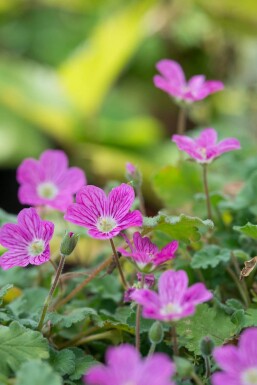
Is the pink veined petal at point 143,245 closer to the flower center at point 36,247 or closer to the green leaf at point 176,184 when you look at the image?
the flower center at point 36,247

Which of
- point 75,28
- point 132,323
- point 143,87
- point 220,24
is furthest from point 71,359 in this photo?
point 75,28

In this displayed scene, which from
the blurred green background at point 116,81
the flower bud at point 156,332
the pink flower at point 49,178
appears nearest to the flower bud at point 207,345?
the flower bud at point 156,332


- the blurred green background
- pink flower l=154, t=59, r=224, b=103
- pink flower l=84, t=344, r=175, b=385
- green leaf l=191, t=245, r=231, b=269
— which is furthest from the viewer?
the blurred green background

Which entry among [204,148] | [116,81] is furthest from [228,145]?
[116,81]

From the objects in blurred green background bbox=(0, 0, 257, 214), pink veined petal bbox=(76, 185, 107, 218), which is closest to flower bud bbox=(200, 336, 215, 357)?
pink veined petal bbox=(76, 185, 107, 218)

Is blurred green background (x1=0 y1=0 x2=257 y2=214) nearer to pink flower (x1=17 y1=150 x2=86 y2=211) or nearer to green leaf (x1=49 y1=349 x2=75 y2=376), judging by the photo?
pink flower (x1=17 y1=150 x2=86 y2=211)

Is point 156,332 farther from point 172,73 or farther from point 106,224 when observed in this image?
point 172,73
